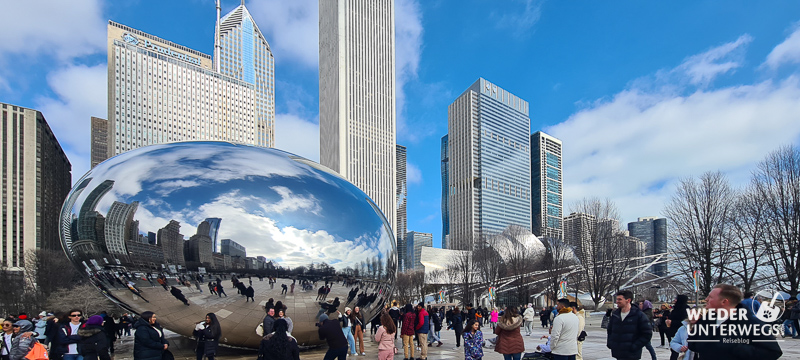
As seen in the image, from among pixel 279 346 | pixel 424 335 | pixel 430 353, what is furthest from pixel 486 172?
pixel 279 346

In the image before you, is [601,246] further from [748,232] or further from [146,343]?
[146,343]

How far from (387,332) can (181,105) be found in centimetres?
15349

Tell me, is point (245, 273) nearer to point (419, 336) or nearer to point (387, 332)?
point (387, 332)

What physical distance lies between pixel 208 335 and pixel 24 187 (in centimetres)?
12280

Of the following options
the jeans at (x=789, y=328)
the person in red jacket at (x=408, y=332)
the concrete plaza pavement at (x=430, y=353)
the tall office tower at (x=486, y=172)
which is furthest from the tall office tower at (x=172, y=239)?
the tall office tower at (x=486, y=172)

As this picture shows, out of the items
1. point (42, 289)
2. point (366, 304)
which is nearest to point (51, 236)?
point (42, 289)

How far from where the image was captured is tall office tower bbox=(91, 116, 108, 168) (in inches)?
6260

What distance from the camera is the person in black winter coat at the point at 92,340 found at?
7.79 meters

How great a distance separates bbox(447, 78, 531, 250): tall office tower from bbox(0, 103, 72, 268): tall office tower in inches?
5146

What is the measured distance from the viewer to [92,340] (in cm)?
783

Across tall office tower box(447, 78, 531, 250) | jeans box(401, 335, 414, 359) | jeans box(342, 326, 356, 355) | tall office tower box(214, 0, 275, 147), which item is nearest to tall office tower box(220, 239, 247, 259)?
jeans box(342, 326, 356, 355)

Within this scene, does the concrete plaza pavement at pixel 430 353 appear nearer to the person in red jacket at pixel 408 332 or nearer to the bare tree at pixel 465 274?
the person in red jacket at pixel 408 332

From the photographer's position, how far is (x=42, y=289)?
2124 inches

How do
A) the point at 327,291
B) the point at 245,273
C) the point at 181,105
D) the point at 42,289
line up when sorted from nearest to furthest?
the point at 245,273, the point at 327,291, the point at 42,289, the point at 181,105
